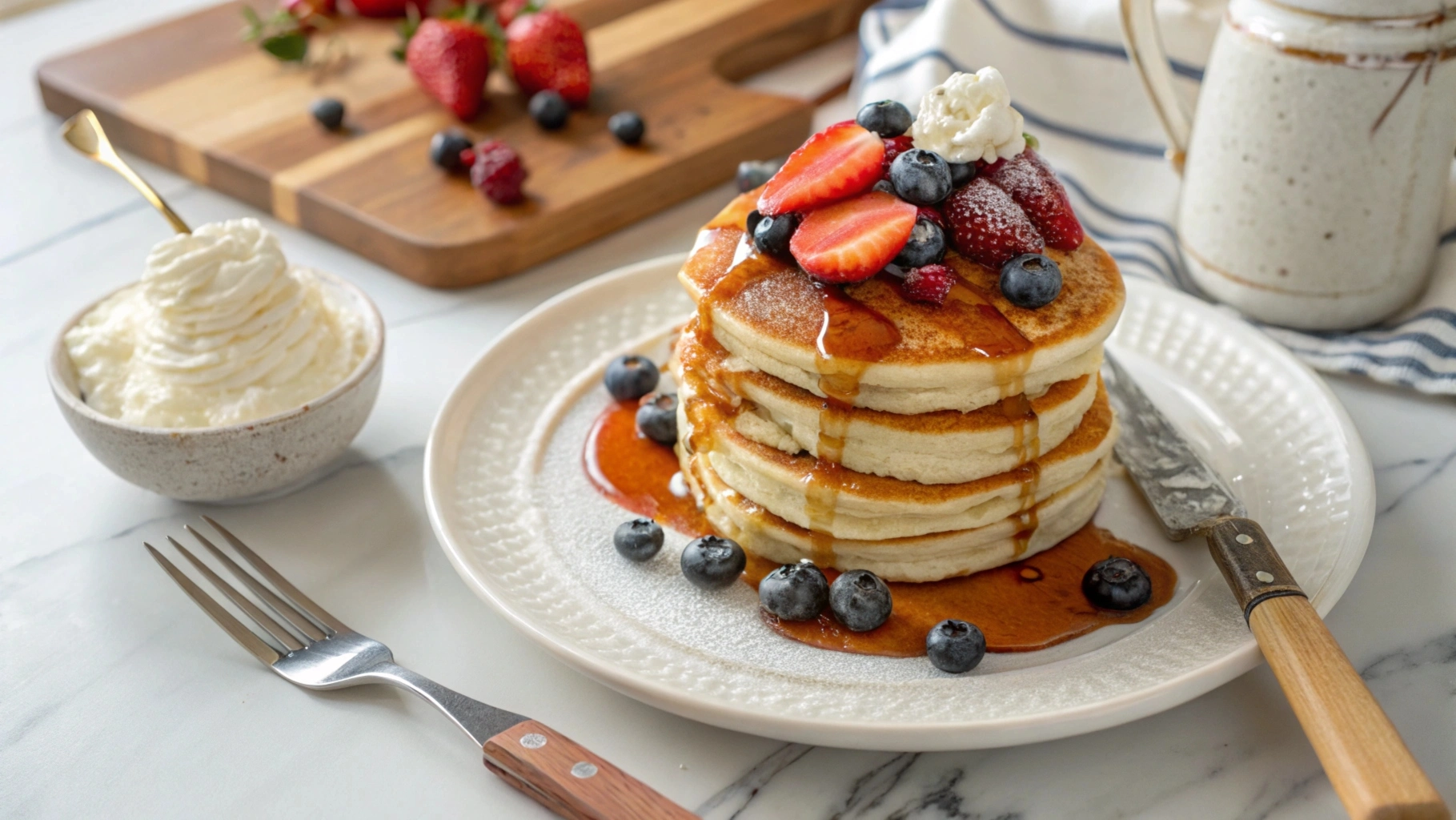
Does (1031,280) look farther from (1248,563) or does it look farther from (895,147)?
(1248,563)

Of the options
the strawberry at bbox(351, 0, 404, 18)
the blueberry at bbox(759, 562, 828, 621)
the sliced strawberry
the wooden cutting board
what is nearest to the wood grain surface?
the blueberry at bbox(759, 562, 828, 621)

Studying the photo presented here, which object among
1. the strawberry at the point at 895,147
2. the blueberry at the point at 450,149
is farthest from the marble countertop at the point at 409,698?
the strawberry at the point at 895,147

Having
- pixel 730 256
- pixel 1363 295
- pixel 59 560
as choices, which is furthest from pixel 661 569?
pixel 1363 295

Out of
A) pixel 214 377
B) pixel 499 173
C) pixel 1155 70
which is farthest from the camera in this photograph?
pixel 499 173

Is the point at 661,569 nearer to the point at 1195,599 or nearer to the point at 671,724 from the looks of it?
the point at 671,724

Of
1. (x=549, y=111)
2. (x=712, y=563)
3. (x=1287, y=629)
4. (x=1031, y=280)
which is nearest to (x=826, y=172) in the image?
(x=1031, y=280)

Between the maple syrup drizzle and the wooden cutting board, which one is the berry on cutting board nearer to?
the maple syrup drizzle
